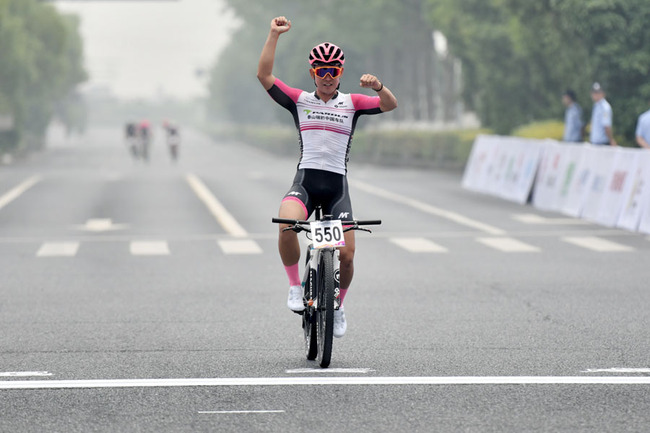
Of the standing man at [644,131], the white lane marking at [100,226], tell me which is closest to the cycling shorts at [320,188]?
the white lane marking at [100,226]

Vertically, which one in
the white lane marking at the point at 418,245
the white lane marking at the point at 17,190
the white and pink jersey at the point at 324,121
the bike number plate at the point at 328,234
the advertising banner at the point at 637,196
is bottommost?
the white lane marking at the point at 17,190

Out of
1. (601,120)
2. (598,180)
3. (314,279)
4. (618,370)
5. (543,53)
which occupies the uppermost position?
(543,53)

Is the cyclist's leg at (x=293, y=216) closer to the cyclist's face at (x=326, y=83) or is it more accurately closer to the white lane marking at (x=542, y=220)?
the cyclist's face at (x=326, y=83)

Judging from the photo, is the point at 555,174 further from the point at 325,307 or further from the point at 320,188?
the point at 325,307

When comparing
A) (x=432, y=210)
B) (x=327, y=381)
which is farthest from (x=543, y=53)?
(x=327, y=381)

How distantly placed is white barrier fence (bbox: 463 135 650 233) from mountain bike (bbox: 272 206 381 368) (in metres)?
11.0

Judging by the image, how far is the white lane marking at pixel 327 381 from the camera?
298 inches

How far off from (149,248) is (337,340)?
25.0 feet

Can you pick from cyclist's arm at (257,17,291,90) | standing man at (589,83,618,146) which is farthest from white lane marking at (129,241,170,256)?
standing man at (589,83,618,146)

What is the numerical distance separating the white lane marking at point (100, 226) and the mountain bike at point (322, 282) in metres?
11.3

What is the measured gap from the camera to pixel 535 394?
23.8ft

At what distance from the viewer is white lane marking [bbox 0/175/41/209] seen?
86.4 feet

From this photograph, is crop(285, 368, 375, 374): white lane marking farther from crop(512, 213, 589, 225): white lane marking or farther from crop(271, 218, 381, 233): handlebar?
crop(512, 213, 589, 225): white lane marking

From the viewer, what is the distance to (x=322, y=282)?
826 cm
